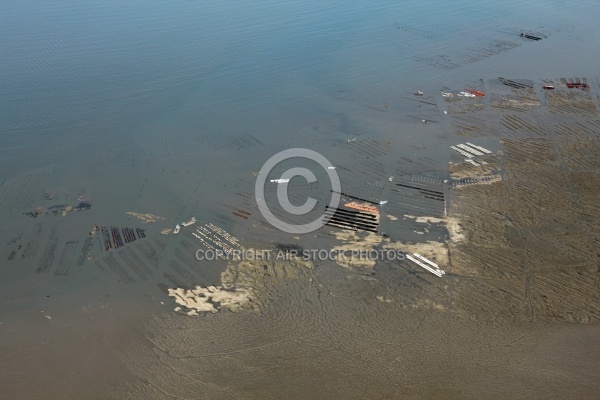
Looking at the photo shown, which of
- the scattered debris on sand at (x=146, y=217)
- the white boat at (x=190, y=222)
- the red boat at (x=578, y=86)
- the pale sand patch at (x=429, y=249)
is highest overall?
the red boat at (x=578, y=86)

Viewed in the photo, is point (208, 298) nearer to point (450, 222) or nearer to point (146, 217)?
point (146, 217)

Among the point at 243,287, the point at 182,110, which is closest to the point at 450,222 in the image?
the point at 243,287

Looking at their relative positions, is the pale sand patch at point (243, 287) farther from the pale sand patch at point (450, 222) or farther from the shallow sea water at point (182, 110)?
the pale sand patch at point (450, 222)

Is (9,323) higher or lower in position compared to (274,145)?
lower

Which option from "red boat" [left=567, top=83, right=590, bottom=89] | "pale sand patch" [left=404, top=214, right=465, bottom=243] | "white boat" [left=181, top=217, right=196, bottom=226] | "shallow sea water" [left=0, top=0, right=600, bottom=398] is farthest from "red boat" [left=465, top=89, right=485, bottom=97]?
"white boat" [left=181, top=217, right=196, bottom=226]

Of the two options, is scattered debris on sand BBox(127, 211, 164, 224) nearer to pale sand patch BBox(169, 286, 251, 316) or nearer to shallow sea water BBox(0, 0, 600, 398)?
shallow sea water BBox(0, 0, 600, 398)

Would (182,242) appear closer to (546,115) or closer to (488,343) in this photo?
(488,343)

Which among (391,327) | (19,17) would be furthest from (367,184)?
(19,17)

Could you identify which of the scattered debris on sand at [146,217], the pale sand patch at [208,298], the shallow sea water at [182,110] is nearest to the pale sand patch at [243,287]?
the pale sand patch at [208,298]

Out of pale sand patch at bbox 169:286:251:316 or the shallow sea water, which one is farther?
the shallow sea water
